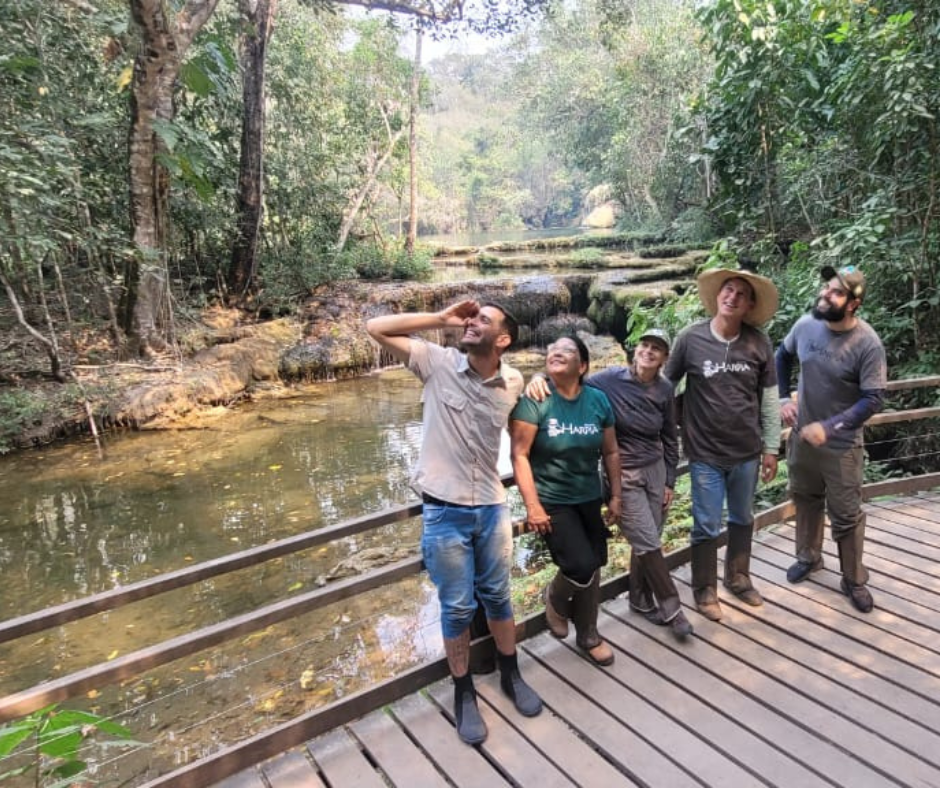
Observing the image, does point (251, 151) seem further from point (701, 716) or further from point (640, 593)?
point (701, 716)

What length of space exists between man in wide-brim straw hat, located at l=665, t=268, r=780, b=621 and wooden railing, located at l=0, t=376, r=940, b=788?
92 centimetres

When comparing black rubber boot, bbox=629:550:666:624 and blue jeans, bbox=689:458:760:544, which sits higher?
blue jeans, bbox=689:458:760:544

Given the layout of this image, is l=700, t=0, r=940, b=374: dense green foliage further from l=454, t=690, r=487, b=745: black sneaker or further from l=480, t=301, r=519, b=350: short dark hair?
l=454, t=690, r=487, b=745: black sneaker

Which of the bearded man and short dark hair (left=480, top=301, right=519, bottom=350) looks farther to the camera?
the bearded man

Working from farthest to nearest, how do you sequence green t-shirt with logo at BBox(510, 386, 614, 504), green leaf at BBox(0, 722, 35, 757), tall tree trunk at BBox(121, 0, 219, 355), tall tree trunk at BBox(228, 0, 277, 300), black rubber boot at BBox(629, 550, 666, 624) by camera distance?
tall tree trunk at BBox(228, 0, 277, 300) < tall tree trunk at BBox(121, 0, 219, 355) < black rubber boot at BBox(629, 550, 666, 624) < green t-shirt with logo at BBox(510, 386, 614, 504) < green leaf at BBox(0, 722, 35, 757)

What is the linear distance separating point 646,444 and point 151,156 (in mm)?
9321

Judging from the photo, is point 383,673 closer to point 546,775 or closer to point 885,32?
point 546,775

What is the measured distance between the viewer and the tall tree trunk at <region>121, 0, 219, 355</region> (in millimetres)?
8547

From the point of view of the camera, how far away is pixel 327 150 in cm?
1484

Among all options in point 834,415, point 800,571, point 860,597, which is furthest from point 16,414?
point 860,597

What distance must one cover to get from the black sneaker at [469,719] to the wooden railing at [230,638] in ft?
0.83

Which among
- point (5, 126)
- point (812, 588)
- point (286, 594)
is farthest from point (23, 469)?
point (812, 588)

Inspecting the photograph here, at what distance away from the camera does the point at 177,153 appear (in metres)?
9.42

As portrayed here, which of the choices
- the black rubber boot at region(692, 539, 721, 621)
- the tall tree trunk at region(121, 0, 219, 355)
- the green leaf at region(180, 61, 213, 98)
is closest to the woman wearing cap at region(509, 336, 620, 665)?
the black rubber boot at region(692, 539, 721, 621)
